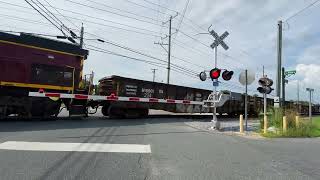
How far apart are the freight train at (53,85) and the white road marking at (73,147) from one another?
26.0 ft

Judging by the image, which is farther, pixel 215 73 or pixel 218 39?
pixel 218 39

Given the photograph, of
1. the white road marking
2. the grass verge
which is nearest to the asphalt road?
the white road marking

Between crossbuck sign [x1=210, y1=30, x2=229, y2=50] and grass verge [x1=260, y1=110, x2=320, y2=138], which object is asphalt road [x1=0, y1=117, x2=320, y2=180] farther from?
crossbuck sign [x1=210, y1=30, x2=229, y2=50]

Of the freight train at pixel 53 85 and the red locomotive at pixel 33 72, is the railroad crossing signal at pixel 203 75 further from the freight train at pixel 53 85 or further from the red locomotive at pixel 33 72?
the red locomotive at pixel 33 72

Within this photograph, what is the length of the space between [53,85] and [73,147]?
991cm

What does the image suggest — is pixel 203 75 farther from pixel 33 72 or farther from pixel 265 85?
pixel 33 72

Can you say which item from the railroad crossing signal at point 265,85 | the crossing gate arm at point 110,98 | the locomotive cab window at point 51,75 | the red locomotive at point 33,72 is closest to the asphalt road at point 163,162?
the red locomotive at point 33,72

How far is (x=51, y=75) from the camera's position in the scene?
1894cm

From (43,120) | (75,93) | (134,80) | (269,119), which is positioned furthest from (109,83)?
(269,119)

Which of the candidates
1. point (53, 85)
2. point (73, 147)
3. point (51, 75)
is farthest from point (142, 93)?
point (73, 147)

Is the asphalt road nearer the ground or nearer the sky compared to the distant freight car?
nearer the ground

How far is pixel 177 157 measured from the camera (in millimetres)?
9023

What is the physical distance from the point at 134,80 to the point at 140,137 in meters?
11.2

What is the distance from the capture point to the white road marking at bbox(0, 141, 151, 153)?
30.5 ft
